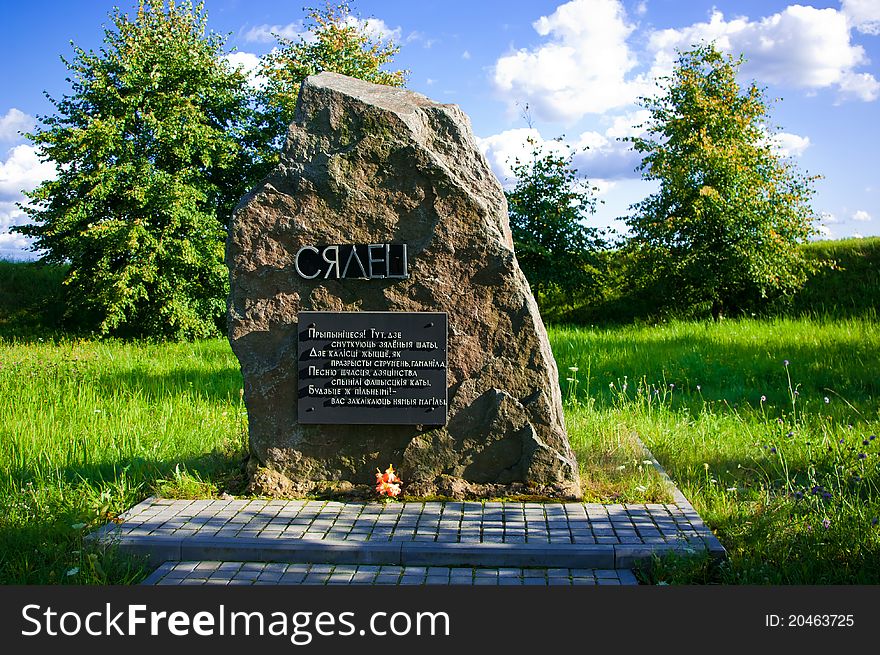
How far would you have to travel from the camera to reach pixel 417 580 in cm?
409

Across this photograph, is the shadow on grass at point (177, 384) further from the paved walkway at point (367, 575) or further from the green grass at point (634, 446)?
the paved walkway at point (367, 575)

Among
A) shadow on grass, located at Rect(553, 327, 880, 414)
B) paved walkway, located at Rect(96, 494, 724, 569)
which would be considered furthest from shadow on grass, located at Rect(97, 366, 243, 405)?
shadow on grass, located at Rect(553, 327, 880, 414)

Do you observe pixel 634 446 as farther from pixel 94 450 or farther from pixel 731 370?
pixel 731 370

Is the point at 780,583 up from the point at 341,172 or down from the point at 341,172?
down

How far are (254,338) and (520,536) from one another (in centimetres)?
235

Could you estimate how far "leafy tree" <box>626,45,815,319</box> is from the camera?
17.5 m

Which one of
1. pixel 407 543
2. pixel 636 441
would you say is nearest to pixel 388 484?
pixel 407 543

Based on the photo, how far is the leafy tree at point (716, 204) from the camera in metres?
17.5

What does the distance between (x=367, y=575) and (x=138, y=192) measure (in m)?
14.1

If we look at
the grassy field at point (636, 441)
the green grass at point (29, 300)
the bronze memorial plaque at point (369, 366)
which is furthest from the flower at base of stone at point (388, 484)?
the green grass at point (29, 300)

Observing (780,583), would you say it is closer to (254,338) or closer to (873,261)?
(254,338)

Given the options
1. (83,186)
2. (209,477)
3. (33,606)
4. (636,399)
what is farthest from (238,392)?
(83,186)

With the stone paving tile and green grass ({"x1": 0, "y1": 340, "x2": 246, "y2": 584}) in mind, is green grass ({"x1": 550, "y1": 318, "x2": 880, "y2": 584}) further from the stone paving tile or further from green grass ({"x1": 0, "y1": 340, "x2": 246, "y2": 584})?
green grass ({"x1": 0, "y1": 340, "x2": 246, "y2": 584})

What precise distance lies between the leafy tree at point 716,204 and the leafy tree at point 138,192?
Answer: 10405mm
